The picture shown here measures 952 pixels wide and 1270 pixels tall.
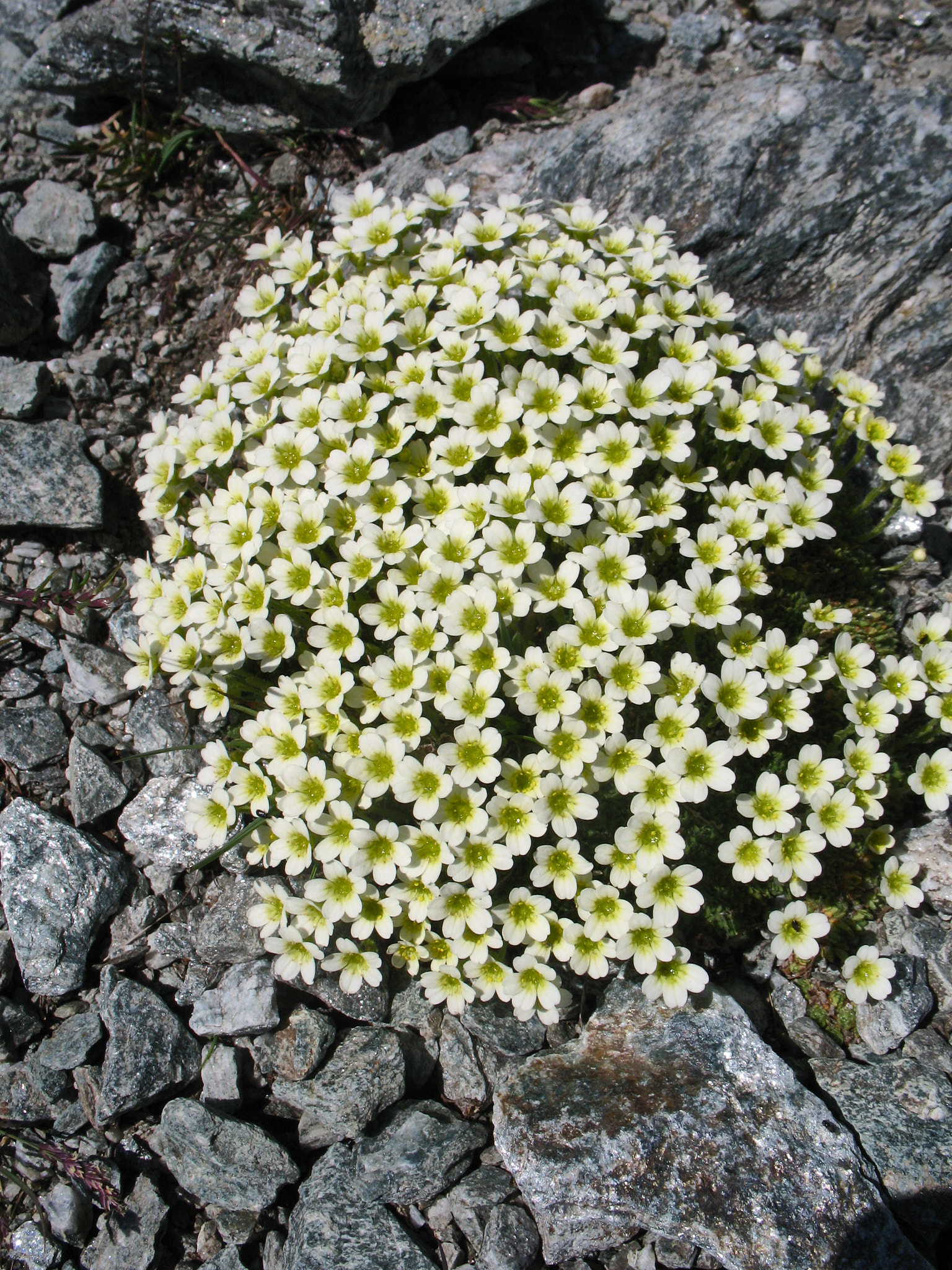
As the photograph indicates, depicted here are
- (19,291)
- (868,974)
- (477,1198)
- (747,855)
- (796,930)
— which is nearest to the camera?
(477,1198)

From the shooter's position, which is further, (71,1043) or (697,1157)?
(71,1043)

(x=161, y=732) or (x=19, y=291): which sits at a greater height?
(x=19, y=291)

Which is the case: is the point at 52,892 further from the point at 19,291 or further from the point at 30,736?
the point at 19,291

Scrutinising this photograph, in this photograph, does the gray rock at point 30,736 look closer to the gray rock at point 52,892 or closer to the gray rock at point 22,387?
the gray rock at point 52,892

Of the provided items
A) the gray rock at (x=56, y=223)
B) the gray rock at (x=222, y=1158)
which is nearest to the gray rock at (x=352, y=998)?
the gray rock at (x=222, y=1158)

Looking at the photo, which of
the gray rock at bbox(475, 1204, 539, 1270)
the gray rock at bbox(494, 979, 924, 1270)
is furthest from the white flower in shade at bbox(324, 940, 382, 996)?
the gray rock at bbox(475, 1204, 539, 1270)

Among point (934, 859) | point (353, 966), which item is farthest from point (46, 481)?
point (934, 859)

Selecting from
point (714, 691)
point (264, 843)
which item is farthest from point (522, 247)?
point (264, 843)

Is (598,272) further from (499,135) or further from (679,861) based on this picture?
(679,861)
